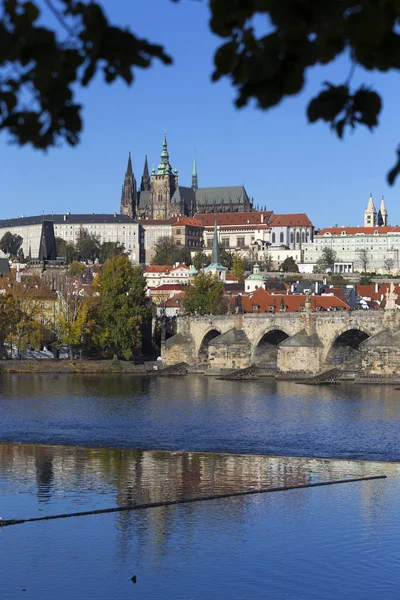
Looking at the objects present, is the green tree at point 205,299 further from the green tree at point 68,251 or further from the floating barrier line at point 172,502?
the green tree at point 68,251

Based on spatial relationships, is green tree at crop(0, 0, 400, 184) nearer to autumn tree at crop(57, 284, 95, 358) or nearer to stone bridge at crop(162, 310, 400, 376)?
stone bridge at crop(162, 310, 400, 376)

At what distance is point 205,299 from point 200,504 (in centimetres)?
6455

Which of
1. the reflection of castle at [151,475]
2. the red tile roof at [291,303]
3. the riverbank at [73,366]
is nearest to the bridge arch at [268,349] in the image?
the riverbank at [73,366]

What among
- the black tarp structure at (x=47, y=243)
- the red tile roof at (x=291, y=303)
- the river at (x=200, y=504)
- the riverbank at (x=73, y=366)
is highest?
the black tarp structure at (x=47, y=243)

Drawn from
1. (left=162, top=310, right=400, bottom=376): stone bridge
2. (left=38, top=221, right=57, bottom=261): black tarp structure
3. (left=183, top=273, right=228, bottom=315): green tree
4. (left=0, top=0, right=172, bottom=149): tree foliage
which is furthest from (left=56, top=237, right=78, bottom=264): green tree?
(left=0, top=0, right=172, bottom=149): tree foliage

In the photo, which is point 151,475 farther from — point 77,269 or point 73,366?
point 77,269

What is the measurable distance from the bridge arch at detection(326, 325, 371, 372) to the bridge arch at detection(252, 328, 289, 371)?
17.3 feet

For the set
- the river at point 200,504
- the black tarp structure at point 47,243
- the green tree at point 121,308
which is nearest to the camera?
the river at point 200,504

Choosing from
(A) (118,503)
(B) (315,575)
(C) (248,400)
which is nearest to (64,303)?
(C) (248,400)

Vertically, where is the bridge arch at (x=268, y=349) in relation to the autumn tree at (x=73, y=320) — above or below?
below

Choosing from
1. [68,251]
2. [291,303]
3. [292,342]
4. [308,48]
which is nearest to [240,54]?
[308,48]

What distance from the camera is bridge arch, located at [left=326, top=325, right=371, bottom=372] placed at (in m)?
62.4

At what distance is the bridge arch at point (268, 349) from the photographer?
68188mm

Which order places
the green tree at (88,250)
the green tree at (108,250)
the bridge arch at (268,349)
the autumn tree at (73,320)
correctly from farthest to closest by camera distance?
the green tree at (88,250), the green tree at (108,250), the autumn tree at (73,320), the bridge arch at (268,349)
